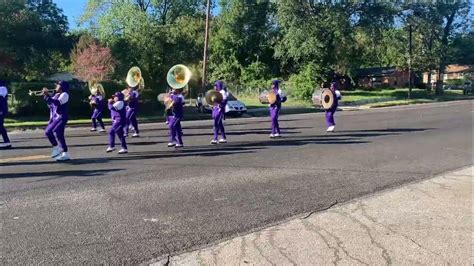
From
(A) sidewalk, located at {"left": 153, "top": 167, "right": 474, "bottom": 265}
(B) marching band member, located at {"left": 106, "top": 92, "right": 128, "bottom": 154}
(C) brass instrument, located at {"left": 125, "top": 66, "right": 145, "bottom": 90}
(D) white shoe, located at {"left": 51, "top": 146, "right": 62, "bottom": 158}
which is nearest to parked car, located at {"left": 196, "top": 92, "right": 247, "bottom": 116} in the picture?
(C) brass instrument, located at {"left": 125, "top": 66, "right": 145, "bottom": 90}

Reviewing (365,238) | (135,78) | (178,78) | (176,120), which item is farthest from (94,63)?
(365,238)

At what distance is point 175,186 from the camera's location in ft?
28.0

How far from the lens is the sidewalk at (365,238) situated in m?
5.12

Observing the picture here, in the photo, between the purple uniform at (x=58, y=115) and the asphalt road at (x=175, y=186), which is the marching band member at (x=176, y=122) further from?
the purple uniform at (x=58, y=115)

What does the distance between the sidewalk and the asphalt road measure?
375mm

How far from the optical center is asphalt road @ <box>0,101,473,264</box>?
5.61 meters

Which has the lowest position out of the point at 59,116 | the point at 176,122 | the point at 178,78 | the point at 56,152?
the point at 56,152

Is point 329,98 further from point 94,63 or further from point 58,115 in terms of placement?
point 94,63

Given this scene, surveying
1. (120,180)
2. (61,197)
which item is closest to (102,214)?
(61,197)

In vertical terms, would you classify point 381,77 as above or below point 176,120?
above

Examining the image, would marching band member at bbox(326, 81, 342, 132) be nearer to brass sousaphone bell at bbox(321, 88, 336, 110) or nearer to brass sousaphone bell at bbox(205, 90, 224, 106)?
brass sousaphone bell at bbox(321, 88, 336, 110)

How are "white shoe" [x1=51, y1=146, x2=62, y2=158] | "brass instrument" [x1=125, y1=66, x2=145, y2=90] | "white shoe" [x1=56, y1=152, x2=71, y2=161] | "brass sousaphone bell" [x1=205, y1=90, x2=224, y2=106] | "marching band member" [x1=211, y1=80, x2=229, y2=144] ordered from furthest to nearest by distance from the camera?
"brass instrument" [x1=125, y1=66, x2=145, y2=90] < "marching band member" [x1=211, y1=80, x2=229, y2=144] < "brass sousaphone bell" [x1=205, y1=90, x2=224, y2=106] < "white shoe" [x1=51, y1=146, x2=62, y2=158] < "white shoe" [x1=56, y1=152, x2=71, y2=161]

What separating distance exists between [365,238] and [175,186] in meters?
3.67

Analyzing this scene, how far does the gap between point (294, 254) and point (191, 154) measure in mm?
7405
